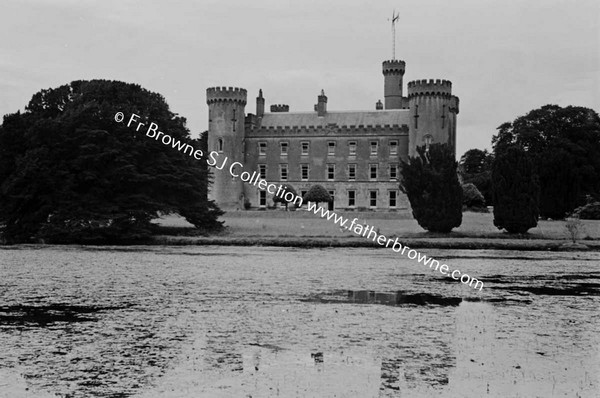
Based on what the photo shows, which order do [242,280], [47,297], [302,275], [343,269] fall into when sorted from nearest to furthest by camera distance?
1. [47,297]
2. [242,280]
3. [302,275]
4. [343,269]

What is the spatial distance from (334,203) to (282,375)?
5529 centimetres

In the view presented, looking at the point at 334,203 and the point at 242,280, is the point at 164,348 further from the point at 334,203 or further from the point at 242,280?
the point at 334,203

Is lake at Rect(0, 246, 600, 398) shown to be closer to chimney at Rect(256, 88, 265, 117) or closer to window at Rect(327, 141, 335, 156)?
window at Rect(327, 141, 335, 156)

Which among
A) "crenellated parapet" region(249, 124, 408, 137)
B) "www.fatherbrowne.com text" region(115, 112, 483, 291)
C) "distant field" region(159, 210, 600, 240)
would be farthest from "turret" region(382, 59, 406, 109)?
"distant field" region(159, 210, 600, 240)

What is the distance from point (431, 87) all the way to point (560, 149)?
36.1ft

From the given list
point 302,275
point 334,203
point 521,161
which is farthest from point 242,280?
point 334,203

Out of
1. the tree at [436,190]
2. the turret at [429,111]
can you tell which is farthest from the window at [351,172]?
the tree at [436,190]

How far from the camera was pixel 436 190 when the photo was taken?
37000 millimetres

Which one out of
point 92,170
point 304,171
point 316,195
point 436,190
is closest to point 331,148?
point 304,171

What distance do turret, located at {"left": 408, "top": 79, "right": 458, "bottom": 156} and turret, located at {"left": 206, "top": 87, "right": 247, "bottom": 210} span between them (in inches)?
547

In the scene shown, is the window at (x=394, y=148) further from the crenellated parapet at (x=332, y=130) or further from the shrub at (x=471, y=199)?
the shrub at (x=471, y=199)

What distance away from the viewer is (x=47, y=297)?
1330 cm

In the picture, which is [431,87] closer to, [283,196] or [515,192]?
[283,196]

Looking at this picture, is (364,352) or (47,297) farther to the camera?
(47,297)
